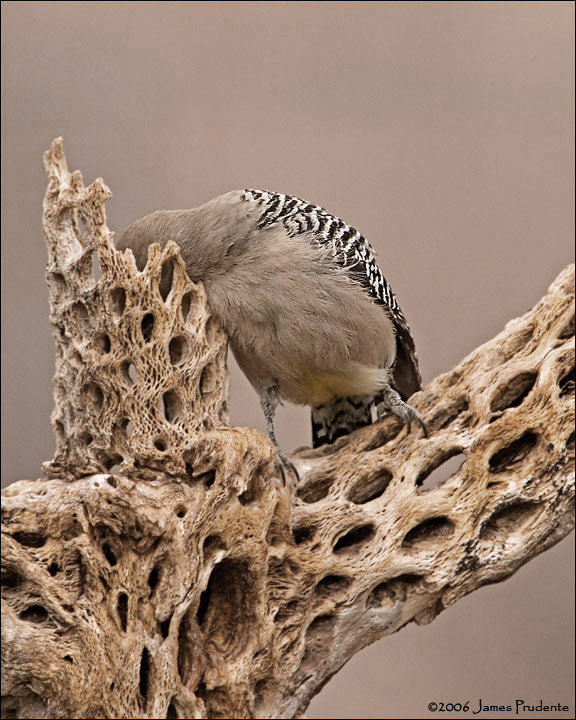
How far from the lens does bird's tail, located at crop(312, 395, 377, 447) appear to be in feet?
10.3

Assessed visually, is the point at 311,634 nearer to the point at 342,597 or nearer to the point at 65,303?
the point at 342,597

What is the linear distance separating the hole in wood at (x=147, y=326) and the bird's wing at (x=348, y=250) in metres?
0.53

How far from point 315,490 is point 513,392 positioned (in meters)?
0.73

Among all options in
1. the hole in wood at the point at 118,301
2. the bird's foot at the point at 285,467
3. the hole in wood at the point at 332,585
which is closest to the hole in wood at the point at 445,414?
the bird's foot at the point at 285,467

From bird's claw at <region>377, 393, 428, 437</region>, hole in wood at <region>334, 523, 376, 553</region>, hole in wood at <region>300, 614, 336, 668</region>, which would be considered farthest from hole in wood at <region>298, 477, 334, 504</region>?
hole in wood at <region>300, 614, 336, 668</region>

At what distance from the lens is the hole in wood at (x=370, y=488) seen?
2746 millimetres

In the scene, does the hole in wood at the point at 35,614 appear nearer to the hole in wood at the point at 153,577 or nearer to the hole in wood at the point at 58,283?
the hole in wood at the point at 153,577

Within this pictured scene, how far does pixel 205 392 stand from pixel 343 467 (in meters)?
0.55

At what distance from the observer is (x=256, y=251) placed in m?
2.76

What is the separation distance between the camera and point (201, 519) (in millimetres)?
2326

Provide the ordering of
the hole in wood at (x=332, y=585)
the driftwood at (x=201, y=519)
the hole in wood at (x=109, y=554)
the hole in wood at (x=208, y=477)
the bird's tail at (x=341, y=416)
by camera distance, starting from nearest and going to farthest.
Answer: the driftwood at (x=201, y=519) → the hole in wood at (x=109, y=554) → the hole in wood at (x=208, y=477) → the hole in wood at (x=332, y=585) → the bird's tail at (x=341, y=416)

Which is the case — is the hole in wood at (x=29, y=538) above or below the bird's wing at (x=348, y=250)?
below

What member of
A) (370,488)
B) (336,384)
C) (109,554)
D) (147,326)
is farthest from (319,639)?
(147,326)

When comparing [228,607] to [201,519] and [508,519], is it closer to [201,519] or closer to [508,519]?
[201,519]
